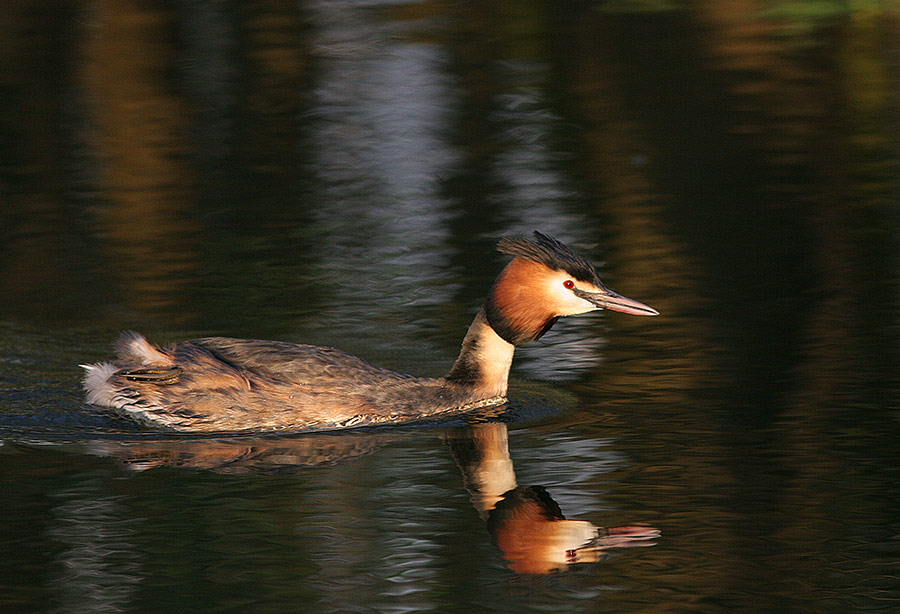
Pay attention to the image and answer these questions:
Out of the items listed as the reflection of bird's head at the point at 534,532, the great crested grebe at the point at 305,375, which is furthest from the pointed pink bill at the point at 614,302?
the reflection of bird's head at the point at 534,532

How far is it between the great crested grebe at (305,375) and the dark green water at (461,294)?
0.20 metres

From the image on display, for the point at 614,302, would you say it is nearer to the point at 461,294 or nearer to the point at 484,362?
the point at 484,362

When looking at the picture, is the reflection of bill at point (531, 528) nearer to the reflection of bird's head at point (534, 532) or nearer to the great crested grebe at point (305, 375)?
the reflection of bird's head at point (534, 532)

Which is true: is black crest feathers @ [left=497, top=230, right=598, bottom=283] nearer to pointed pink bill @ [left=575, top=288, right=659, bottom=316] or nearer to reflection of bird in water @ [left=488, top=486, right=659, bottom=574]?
pointed pink bill @ [left=575, top=288, right=659, bottom=316]

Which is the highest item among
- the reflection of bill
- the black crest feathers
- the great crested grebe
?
the black crest feathers

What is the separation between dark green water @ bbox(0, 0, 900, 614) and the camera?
6.52 m

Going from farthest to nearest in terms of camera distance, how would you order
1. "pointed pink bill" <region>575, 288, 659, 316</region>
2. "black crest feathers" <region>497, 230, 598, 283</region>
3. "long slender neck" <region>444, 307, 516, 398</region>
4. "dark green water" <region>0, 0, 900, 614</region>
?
1. "long slender neck" <region>444, 307, 516, 398</region>
2. "black crest feathers" <region>497, 230, 598, 283</region>
3. "pointed pink bill" <region>575, 288, 659, 316</region>
4. "dark green water" <region>0, 0, 900, 614</region>

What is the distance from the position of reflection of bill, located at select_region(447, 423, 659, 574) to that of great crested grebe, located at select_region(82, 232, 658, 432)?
964 millimetres

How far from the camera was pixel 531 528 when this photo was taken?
271 inches

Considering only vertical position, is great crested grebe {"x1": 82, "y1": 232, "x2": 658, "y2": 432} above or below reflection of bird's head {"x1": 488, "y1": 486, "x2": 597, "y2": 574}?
above

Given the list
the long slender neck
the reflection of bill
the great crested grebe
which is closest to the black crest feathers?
the great crested grebe

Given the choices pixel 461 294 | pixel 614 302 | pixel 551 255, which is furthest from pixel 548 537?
pixel 461 294

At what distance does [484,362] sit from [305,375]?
98 centimetres

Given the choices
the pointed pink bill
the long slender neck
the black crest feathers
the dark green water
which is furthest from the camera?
the long slender neck
